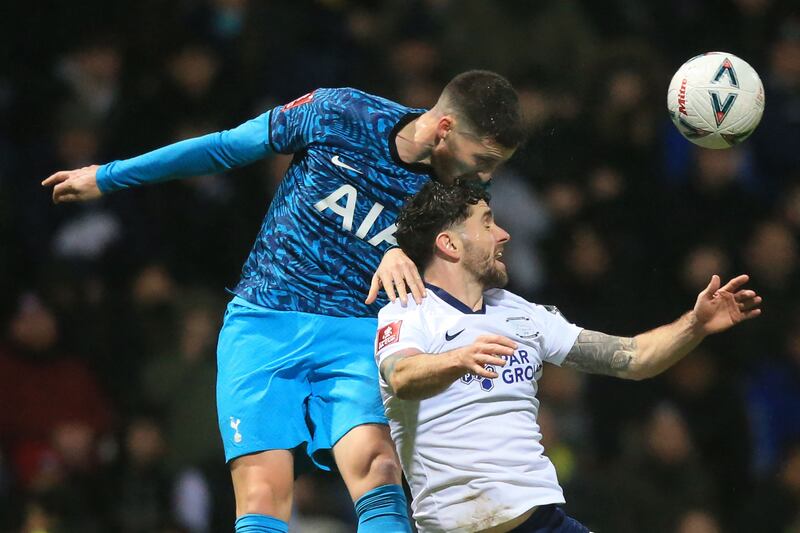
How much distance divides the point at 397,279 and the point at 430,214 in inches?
10.6

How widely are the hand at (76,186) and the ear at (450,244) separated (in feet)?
4.73

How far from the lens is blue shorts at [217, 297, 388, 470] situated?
4.82 m

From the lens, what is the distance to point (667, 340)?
15.2 feet

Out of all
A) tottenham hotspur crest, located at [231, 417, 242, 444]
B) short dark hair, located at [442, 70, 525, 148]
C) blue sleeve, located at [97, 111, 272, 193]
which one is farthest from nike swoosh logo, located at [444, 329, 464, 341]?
blue sleeve, located at [97, 111, 272, 193]

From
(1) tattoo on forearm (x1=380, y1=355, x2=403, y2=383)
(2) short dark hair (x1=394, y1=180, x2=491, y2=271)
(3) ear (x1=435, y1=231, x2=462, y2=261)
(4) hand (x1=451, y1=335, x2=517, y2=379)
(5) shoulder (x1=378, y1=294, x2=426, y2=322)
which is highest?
(2) short dark hair (x1=394, y1=180, x2=491, y2=271)

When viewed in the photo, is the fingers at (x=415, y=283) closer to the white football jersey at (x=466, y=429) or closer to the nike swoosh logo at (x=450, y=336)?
the white football jersey at (x=466, y=429)

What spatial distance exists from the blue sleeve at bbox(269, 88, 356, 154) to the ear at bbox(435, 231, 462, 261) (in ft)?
2.13

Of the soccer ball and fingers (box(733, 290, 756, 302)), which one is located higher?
the soccer ball

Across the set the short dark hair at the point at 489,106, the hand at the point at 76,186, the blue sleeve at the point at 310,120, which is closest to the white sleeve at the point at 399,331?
the short dark hair at the point at 489,106

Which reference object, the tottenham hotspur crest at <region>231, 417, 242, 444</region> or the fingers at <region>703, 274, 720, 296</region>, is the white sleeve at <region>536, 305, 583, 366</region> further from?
the tottenham hotspur crest at <region>231, 417, 242, 444</region>

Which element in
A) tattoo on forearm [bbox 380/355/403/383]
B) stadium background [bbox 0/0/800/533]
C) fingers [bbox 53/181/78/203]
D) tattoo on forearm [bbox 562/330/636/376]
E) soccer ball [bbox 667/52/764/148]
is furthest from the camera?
stadium background [bbox 0/0/800/533]

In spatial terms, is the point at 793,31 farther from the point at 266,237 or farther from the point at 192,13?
the point at 266,237

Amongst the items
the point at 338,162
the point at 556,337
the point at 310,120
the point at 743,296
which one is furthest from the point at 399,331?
the point at 743,296

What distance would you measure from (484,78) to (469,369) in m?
1.43
